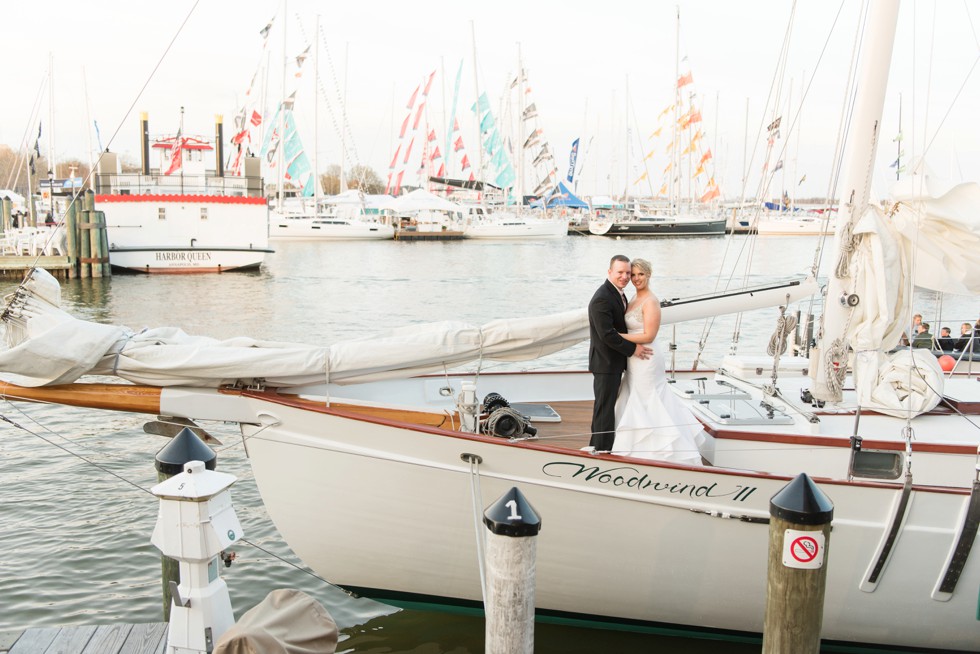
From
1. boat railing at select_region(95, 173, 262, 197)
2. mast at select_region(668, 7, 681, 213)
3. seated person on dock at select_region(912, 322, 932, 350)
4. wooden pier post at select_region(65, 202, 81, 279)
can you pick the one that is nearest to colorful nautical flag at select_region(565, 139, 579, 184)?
mast at select_region(668, 7, 681, 213)

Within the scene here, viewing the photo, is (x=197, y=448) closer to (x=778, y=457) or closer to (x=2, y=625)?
(x=2, y=625)

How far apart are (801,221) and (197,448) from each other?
8254 centimetres

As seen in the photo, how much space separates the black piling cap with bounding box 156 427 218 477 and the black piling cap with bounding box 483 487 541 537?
6.72 feet

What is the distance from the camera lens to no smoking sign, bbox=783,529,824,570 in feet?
16.9

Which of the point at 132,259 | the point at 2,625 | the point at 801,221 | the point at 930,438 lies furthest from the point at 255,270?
the point at 801,221

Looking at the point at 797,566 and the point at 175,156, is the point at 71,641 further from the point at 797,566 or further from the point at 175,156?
the point at 175,156

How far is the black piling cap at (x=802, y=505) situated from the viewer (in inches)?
202

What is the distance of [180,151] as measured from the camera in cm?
4256

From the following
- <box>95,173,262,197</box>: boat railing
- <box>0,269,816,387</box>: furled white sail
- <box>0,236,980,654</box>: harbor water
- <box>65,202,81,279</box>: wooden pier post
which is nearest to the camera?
<box>0,269,816,387</box>: furled white sail

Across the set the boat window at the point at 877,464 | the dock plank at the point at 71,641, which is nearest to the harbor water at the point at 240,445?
the dock plank at the point at 71,641

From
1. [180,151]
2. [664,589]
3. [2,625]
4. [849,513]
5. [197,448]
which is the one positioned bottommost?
[2,625]

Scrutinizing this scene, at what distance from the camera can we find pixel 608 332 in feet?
22.1

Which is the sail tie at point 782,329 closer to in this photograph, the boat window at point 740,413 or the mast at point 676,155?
the boat window at point 740,413

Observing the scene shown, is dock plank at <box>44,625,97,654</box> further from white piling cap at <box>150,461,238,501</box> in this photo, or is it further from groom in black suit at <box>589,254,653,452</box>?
groom in black suit at <box>589,254,653,452</box>
